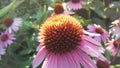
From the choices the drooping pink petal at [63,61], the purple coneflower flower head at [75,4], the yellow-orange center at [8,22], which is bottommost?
the drooping pink petal at [63,61]

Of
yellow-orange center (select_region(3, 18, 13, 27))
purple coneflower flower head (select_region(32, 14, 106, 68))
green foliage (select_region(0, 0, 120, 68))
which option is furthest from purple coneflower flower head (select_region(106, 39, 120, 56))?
yellow-orange center (select_region(3, 18, 13, 27))

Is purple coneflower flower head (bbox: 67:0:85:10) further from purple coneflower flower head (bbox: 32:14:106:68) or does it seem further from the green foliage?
purple coneflower flower head (bbox: 32:14:106:68)

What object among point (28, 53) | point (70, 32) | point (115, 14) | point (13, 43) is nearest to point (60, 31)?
point (70, 32)

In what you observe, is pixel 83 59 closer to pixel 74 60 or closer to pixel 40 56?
pixel 74 60

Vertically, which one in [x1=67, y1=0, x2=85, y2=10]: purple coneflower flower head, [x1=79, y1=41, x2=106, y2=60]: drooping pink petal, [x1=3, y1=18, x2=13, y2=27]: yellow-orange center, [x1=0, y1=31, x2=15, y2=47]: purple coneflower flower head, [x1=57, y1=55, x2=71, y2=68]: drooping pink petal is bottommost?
[x1=0, y1=31, x2=15, y2=47]: purple coneflower flower head

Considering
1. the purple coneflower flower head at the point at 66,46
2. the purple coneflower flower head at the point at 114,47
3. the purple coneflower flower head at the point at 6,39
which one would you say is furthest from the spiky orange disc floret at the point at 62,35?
the purple coneflower flower head at the point at 6,39

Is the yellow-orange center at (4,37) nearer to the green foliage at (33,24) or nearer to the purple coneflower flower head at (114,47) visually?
the green foliage at (33,24)

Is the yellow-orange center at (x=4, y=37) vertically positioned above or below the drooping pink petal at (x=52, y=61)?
below

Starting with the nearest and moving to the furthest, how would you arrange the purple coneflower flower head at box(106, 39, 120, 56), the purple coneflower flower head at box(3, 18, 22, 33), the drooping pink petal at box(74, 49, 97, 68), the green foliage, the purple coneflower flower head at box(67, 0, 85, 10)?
the drooping pink petal at box(74, 49, 97, 68), the purple coneflower flower head at box(106, 39, 120, 56), the green foliage, the purple coneflower flower head at box(3, 18, 22, 33), the purple coneflower flower head at box(67, 0, 85, 10)

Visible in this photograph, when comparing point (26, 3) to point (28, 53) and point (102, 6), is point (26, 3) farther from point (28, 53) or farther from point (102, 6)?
point (28, 53)
